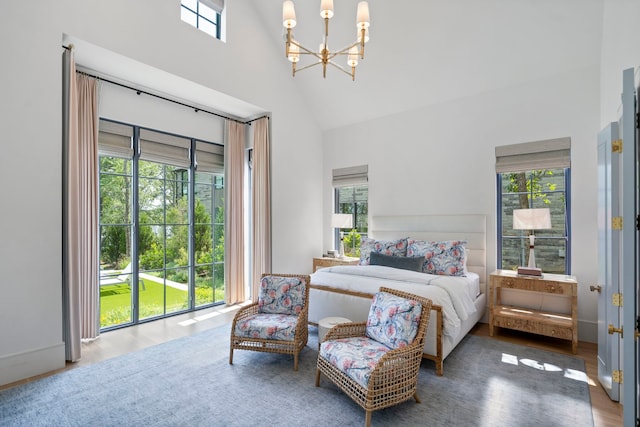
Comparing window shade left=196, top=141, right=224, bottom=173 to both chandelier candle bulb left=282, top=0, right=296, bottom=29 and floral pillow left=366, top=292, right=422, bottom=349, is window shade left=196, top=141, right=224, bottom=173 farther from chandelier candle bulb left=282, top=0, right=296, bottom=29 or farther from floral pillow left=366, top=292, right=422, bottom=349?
floral pillow left=366, top=292, right=422, bottom=349

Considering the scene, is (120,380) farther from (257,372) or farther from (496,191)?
(496,191)

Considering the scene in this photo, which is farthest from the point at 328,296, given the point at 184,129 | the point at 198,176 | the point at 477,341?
the point at 184,129

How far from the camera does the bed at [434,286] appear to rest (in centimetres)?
283

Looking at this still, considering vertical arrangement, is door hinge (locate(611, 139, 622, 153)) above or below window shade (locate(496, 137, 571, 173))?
below

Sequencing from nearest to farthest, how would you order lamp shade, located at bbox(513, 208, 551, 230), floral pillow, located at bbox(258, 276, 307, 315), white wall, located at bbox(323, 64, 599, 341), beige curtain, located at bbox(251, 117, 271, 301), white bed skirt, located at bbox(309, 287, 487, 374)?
white bed skirt, located at bbox(309, 287, 487, 374)
floral pillow, located at bbox(258, 276, 307, 315)
lamp shade, located at bbox(513, 208, 551, 230)
white wall, located at bbox(323, 64, 599, 341)
beige curtain, located at bbox(251, 117, 271, 301)

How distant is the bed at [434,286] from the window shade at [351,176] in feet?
3.39

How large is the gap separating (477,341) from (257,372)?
2.40m

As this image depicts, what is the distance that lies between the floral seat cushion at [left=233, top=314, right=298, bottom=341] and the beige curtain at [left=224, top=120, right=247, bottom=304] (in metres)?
2.07

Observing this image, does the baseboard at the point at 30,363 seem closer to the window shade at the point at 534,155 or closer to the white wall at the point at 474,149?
the white wall at the point at 474,149

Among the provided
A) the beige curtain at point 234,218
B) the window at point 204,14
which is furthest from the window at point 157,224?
the window at point 204,14

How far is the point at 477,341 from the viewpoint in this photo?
3.55m

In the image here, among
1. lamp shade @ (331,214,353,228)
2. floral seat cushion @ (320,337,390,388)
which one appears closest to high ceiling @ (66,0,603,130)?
lamp shade @ (331,214,353,228)

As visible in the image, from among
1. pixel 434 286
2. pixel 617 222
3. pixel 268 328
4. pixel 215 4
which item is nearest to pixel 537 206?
pixel 434 286

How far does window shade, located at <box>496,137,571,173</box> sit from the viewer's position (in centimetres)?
370
